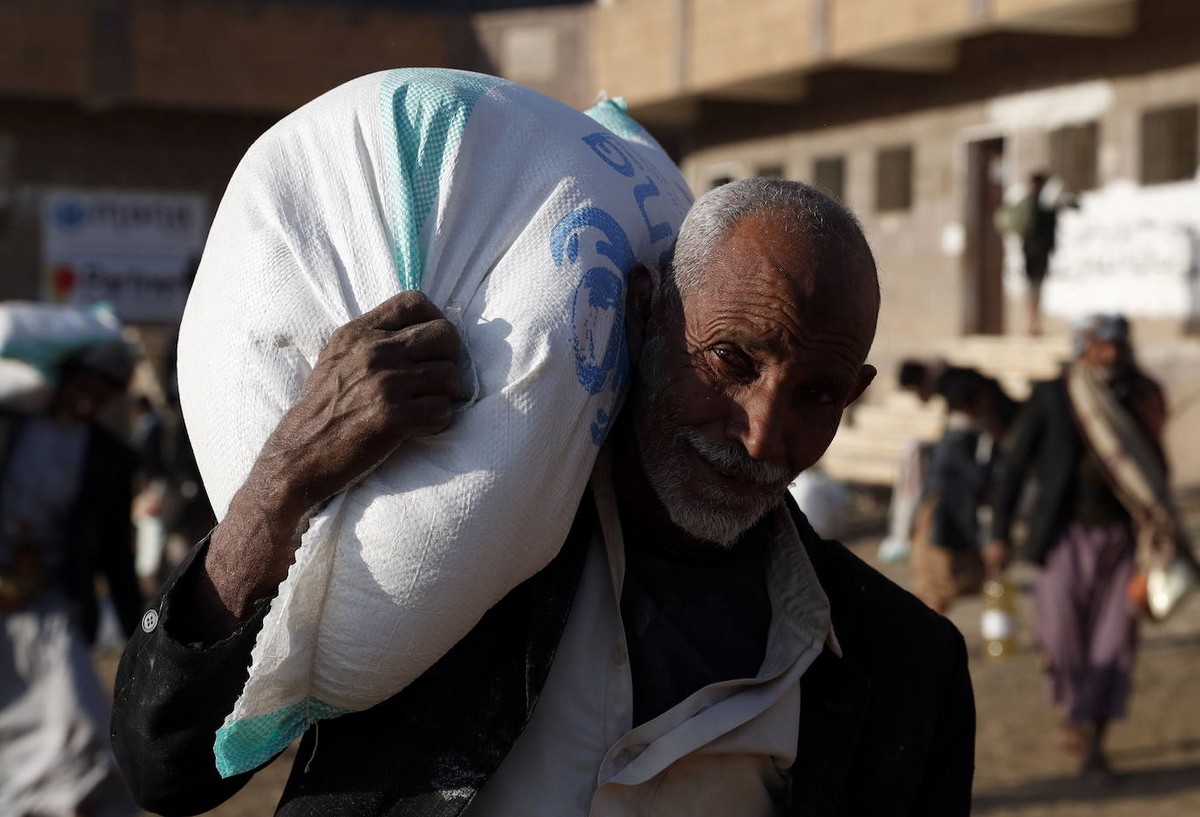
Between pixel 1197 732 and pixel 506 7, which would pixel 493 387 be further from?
pixel 506 7

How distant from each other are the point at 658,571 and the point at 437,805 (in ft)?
1.45

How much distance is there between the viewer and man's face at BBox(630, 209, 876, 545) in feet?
6.50

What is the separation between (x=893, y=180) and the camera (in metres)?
20.0

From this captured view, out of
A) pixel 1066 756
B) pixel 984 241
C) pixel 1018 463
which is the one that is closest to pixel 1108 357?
pixel 1018 463

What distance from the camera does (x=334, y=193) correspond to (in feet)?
6.29

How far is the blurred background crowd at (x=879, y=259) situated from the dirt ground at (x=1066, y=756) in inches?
1.0

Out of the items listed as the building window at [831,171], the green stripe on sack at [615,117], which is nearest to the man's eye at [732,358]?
the green stripe on sack at [615,117]

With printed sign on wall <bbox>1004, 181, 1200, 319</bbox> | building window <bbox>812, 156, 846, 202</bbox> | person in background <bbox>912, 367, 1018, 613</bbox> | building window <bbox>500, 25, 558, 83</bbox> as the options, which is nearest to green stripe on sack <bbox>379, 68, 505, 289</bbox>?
person in background <bbox>912, 367, 1018, 613</bbox>

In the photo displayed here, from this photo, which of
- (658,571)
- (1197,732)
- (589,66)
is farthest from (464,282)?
(589,66)

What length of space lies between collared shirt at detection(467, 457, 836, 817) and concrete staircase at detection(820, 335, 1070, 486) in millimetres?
13879

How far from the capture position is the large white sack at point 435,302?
1.77 metres

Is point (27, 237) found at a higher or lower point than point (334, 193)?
lower

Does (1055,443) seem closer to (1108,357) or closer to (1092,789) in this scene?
(1108,357)

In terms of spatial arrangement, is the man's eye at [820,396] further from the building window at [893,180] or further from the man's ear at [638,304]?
the building window at [893,180]
